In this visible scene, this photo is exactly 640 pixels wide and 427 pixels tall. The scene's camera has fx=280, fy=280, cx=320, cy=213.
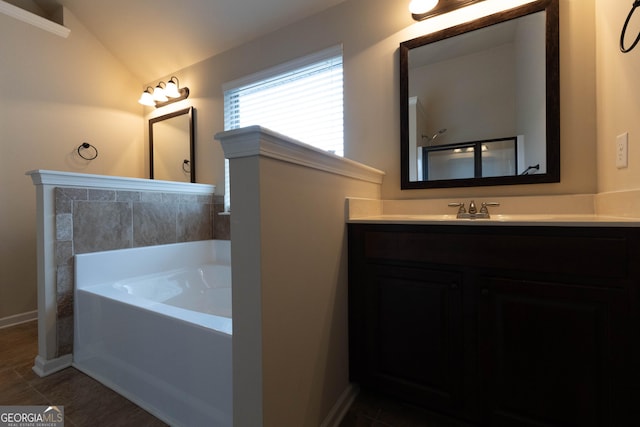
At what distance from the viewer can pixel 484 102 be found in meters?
1.51

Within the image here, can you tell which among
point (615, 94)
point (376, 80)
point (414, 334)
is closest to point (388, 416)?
point (414, 334)

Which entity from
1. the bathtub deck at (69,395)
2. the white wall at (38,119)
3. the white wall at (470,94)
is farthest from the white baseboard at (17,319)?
the white wall at (470,94)

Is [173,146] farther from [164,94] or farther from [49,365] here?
[49,365]

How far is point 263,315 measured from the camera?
84 cm

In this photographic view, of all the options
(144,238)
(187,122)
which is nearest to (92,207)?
(144,238)

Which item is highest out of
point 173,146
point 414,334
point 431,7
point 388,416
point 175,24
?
point 175,24

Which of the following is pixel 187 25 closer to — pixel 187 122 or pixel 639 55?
pixel 187 122

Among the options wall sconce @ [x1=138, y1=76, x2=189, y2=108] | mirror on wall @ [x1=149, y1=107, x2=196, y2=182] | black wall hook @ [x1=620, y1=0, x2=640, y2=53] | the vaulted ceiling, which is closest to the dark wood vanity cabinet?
black wall hook @ [x1=620, y1=0, x2=640, y2=53]

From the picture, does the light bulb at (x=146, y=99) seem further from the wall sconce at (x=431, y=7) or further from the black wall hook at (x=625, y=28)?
the black wall hook at (x=625, y=28)

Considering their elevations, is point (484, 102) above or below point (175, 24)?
below

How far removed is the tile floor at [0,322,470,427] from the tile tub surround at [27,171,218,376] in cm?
12

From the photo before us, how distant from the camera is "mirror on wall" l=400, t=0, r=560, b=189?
54.7 inches

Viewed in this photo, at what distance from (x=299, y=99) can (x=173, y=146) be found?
60.5 inches

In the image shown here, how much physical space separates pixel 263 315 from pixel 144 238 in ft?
5.58
